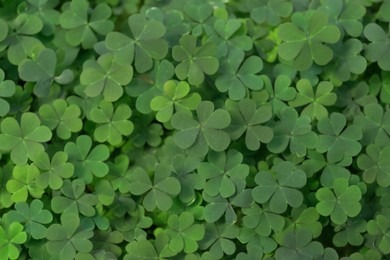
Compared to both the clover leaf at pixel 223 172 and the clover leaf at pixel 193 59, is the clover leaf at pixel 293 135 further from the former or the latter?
the clover leaf at pixel 193 59

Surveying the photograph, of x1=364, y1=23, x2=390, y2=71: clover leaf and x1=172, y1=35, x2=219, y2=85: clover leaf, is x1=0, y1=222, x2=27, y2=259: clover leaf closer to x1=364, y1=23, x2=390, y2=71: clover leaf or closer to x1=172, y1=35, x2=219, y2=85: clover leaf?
x1=172, y1=35, x2=219, y2=85: clover leaf

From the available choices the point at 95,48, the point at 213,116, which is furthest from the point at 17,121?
the point at 213,116

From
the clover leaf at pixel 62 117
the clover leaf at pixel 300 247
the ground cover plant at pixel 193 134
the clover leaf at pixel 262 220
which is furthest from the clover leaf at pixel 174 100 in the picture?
the clover leaf at pixel 300 247

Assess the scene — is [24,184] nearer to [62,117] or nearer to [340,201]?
[62,117]

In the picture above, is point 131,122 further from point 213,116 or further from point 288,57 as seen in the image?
point 288,57

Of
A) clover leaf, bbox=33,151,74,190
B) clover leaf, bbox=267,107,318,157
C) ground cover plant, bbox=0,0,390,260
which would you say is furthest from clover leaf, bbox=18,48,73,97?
clover leaf, bbox=267,107,318,157

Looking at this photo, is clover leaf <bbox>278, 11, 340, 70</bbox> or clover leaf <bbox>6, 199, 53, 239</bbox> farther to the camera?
clover leaf <bbox>278, 11, 340, 70</bbox>
